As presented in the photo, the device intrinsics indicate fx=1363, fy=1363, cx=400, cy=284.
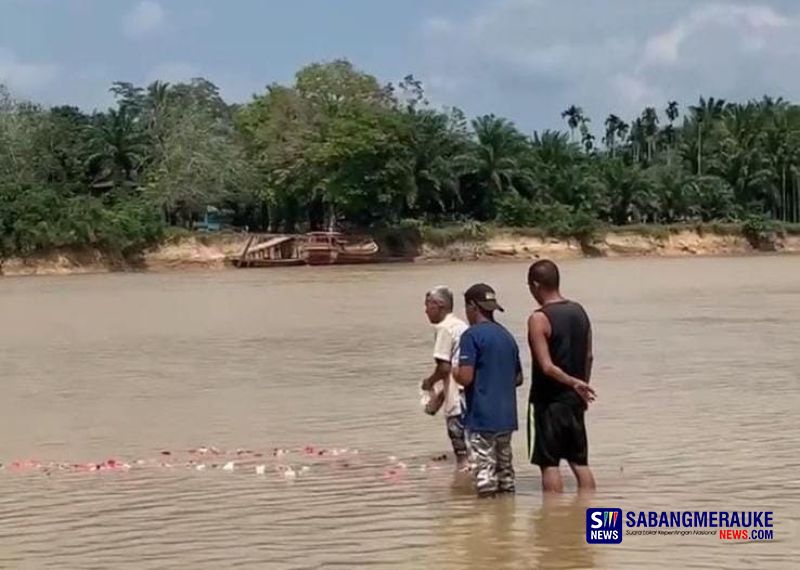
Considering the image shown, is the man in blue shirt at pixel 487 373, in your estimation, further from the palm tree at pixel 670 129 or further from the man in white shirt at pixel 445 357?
the palm tree at pixel 670 129

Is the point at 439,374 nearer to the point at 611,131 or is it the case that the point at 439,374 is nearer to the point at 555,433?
the point at 555,433

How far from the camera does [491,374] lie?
27.3 ft

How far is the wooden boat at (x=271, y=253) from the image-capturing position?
6181cm

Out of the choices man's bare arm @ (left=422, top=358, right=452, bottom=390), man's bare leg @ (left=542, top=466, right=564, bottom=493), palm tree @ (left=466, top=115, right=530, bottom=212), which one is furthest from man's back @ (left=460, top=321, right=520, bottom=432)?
palm tree @ (left=466, top=115, right=530, bottom=212)

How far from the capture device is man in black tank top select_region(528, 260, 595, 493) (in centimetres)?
781

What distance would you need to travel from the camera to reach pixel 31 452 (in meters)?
12.3

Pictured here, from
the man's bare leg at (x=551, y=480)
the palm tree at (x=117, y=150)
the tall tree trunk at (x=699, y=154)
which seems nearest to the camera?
the man's bare leg at (x=551, y=480)

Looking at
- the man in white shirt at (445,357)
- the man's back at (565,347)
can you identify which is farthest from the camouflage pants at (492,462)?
the man's back at (565,347)

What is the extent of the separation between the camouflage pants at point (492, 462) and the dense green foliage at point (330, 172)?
51661 millimetres

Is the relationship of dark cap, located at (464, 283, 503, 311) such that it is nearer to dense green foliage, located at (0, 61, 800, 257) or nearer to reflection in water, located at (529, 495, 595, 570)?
reflection in water, located at (529, 495, 595, 570)

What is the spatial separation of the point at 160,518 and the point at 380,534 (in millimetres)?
1594

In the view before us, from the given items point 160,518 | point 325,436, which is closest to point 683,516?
point 160,518

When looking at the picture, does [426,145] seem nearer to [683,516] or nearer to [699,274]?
[699,274]

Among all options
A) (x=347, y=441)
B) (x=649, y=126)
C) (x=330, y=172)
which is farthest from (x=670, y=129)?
(x=347, y=441)
